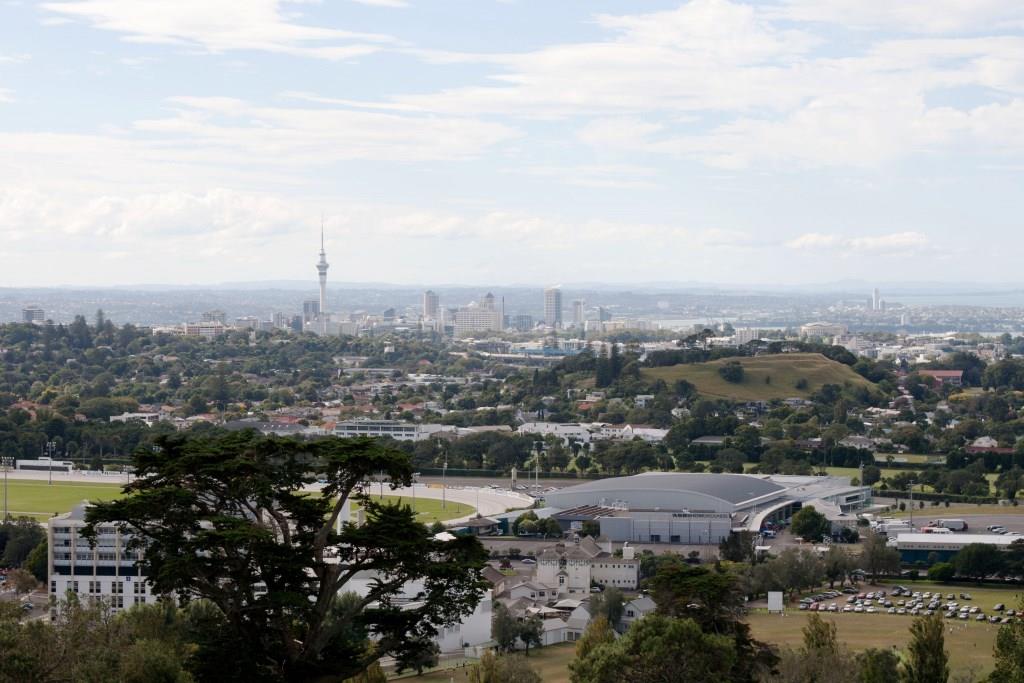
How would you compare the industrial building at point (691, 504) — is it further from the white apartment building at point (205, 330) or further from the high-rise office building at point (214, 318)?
the high-rise office building at point (214, 318)

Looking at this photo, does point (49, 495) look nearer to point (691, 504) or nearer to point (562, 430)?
point (691, 504)

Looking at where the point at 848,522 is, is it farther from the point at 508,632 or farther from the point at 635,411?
the point at 635,411

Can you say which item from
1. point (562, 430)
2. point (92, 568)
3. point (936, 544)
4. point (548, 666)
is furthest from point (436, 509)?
Result: point (562, 430)

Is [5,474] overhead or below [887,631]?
overhead

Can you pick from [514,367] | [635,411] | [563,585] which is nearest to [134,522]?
[563,585]

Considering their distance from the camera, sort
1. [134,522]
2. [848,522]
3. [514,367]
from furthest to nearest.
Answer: [514,367] < [848,522] < [134,522]

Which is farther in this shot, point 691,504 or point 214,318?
point 214,318

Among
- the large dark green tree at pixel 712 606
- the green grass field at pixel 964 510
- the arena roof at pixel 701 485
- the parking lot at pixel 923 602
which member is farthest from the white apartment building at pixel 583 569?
the large dark green tree at pixel 712 606
